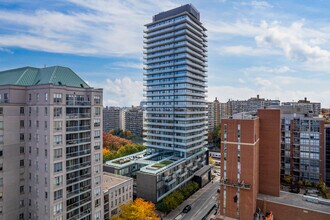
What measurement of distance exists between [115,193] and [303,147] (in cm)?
6108

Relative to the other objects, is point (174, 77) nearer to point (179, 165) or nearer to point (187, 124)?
point (187, 124)

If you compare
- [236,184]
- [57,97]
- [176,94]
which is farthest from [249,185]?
[176,94]

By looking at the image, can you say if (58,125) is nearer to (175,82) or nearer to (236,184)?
(236,184)

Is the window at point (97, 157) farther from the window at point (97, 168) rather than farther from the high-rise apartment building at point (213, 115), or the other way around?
the high-rise apartment building at point (213, 115)

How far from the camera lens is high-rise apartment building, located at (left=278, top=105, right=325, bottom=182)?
7394cm

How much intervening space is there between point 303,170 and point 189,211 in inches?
1622

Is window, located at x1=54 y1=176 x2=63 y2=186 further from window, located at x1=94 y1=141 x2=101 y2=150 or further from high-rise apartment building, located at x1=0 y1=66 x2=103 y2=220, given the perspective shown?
window, located at x1=94 y1=141 x2=101 y2=150

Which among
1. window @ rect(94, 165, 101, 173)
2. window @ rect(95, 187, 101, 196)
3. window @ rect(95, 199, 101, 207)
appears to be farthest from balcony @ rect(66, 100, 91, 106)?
window @ rect(95, 199, 101, 207)

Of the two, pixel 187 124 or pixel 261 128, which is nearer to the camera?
pixel 261 128

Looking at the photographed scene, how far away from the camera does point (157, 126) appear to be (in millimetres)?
91188

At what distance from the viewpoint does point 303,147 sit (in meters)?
76.1

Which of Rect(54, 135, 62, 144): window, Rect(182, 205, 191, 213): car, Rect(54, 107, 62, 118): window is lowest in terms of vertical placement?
Rect(182, 205, 191, 213): car

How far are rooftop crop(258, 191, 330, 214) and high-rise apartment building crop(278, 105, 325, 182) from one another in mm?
21761

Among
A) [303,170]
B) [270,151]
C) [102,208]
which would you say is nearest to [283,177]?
[303,170]
